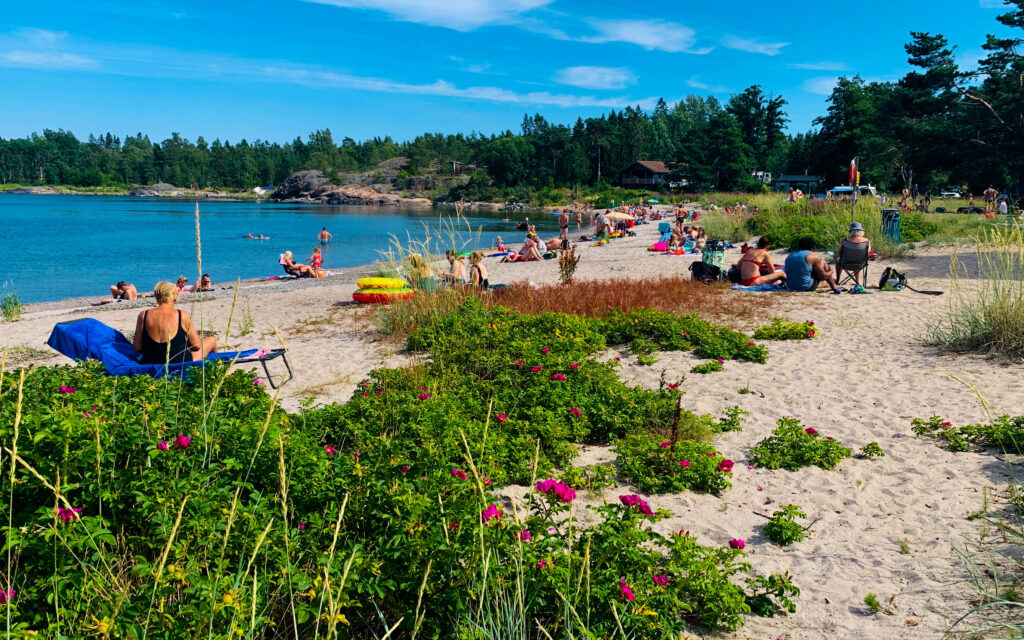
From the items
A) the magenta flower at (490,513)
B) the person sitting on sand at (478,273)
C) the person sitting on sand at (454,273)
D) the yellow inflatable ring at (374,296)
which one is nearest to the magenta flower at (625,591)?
the magenta flower at (490,513)

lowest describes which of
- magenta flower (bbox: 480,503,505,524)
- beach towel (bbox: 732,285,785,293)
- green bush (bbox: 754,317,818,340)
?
green bush (bbox: 754,317,818,340)

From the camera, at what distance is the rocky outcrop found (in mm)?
105119

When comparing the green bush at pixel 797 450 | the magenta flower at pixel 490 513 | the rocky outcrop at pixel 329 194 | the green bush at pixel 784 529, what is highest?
the rocky outcrop at pixel 329 194

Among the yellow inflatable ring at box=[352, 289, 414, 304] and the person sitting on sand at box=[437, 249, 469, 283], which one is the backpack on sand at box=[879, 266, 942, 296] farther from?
the yellow inflatable ring at box=[352, 289, 414, 304]

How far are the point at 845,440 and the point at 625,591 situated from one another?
10.8 ft

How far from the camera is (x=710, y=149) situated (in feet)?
228

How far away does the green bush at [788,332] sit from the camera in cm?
784

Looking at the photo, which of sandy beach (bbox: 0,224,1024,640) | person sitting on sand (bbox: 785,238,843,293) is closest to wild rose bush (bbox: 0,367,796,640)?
sandy beach (bbox: 0,224,1024,640)

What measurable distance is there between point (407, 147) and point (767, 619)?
151 metres

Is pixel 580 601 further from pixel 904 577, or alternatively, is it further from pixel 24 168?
pixel 24 168

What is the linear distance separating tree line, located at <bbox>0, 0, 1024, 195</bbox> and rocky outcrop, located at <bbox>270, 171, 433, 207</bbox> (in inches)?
269

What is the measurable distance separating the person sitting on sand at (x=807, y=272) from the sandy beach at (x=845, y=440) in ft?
1.14

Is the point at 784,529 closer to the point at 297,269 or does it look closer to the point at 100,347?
the point at 100,347

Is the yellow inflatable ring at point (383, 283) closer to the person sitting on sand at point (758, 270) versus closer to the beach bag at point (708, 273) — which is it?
the beach bag at point (708, 273)
